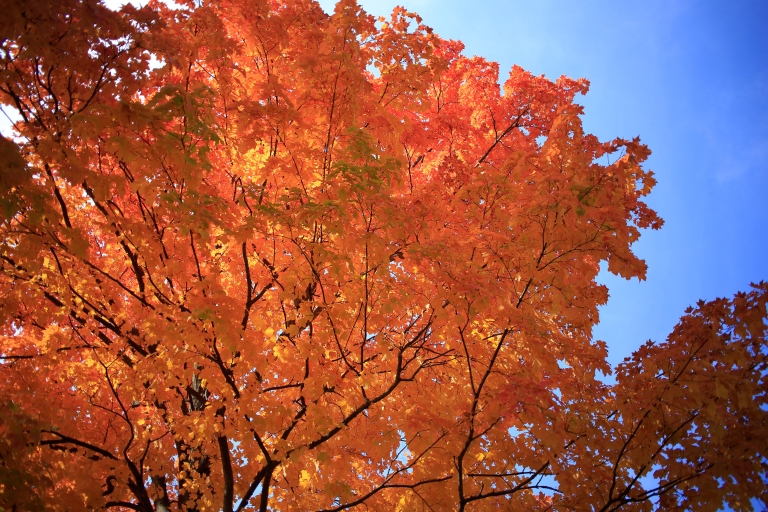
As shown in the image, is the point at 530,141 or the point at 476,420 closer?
the point at 476,420

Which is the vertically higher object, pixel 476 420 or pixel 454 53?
pixel 454 53

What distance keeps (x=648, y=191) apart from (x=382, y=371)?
4.15 meters

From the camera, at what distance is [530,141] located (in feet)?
27.3

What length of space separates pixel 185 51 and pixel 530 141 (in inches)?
233

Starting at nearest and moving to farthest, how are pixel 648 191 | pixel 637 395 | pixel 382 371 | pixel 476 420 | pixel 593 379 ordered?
pixel 637 395
pixel 476 420
pixel 593 379
pixel 382 371
pixel 648 191

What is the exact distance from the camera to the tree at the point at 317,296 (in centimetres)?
385

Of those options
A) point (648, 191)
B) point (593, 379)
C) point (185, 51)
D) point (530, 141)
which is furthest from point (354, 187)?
point (530, 141)

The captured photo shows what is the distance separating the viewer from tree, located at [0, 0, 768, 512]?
3854 mm

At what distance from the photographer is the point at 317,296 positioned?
6.10 m

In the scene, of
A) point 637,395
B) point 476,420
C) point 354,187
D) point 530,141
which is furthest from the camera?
point 530,141

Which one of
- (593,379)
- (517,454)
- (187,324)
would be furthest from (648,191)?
(187,324)

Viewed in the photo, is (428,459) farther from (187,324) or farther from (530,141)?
(530,141)

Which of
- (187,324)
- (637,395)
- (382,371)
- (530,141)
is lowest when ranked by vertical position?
(637,395)

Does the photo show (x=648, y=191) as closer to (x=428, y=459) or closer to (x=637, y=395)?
(x=637, y=395)
